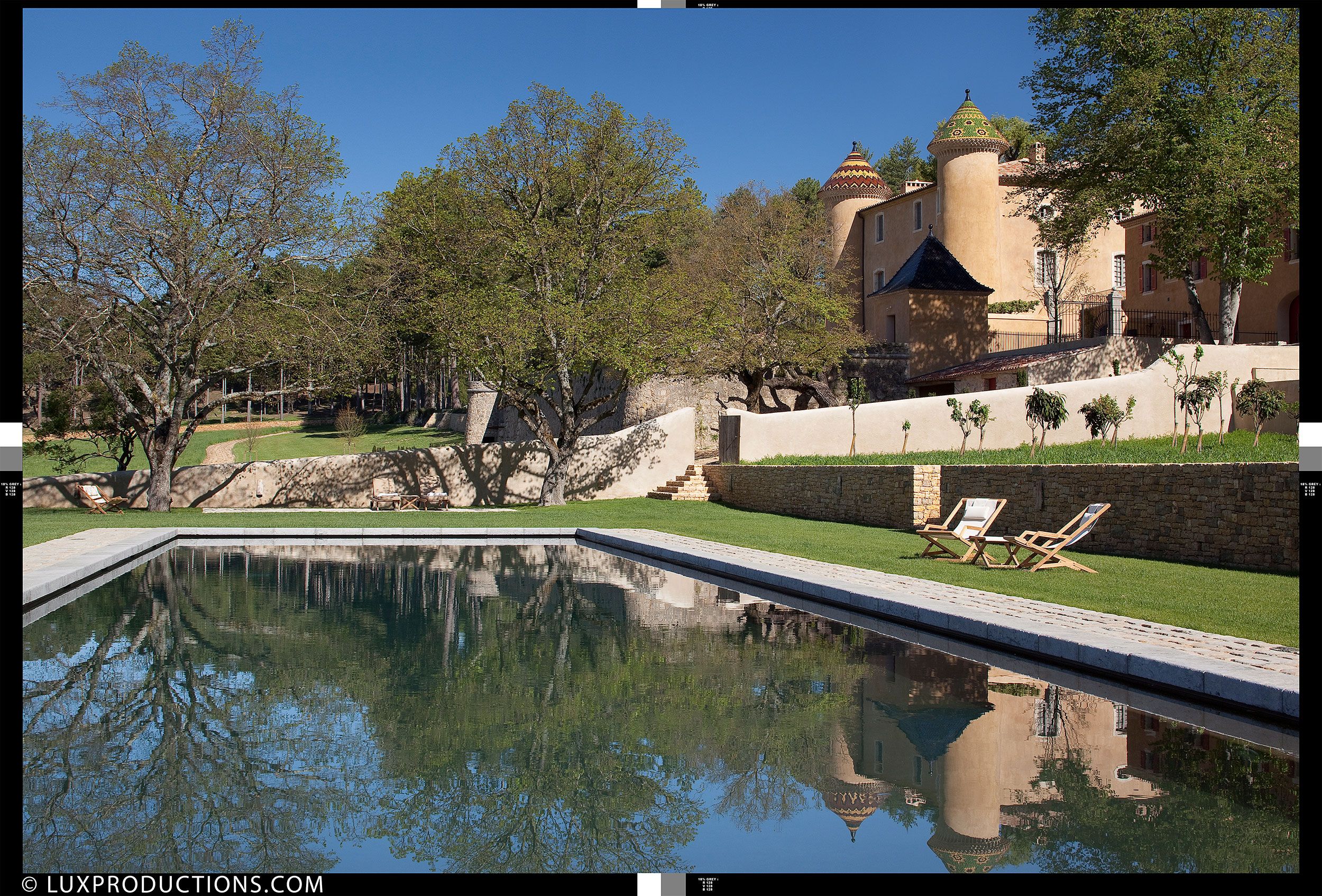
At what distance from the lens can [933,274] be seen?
38219mm

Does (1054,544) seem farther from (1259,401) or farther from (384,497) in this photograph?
(384,497)

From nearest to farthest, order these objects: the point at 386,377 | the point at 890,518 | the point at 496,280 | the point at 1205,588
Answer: the point at 1205,588, the point at 890,518, the point at 496,280, the point at 386,377

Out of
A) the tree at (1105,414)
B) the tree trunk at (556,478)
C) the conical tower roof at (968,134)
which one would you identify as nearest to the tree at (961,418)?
the tree at (1105,414)

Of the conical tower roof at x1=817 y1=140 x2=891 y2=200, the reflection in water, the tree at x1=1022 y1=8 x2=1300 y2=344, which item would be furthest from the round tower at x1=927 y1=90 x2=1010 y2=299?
the reflection in water

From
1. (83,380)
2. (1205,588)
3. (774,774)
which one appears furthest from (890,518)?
(83,380)

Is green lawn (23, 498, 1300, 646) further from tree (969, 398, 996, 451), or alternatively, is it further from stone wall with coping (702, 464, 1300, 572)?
tree (969, 398, 996, 451)

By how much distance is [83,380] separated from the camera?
31219 mm

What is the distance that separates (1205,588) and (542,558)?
9422 millimetres

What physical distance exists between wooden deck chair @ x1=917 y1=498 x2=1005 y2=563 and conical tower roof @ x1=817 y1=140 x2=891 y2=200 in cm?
3875

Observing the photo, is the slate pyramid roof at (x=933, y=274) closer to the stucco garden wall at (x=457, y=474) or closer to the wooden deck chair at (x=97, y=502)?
the stucco garden wall at (x=457, y=474)

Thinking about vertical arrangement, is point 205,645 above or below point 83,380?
below

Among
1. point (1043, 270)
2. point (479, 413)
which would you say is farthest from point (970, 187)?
point (479, 413)

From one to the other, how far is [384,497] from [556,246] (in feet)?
27.3
